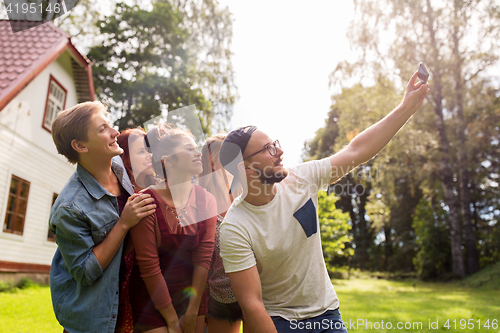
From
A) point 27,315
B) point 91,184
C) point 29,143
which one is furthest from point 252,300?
point 29,143

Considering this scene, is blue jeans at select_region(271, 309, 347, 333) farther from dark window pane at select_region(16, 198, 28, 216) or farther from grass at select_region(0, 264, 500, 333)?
dark window pane at select_region(16, 198, 28, 216)

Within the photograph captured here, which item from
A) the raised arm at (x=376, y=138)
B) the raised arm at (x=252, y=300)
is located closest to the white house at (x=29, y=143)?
the raised arm at (x=252, y=300)

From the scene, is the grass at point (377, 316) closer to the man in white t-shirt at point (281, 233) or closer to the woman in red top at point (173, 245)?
the woman in red top at point (173, 245)

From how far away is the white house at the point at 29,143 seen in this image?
33.9 ft

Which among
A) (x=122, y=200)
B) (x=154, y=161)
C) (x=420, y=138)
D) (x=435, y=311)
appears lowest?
(x=435, y=311)

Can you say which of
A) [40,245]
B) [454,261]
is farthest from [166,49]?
[454,261]

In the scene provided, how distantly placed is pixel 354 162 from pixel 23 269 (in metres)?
11.6

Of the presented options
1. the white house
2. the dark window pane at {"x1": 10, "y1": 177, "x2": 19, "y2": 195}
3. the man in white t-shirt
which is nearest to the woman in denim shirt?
the man in white t-shirt

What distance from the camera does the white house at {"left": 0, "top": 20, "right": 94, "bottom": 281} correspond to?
10.3 metres

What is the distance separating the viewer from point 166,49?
894 inches

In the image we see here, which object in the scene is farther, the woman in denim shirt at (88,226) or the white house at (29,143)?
the white house at (29,143)

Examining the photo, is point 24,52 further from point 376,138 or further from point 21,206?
point 376,138

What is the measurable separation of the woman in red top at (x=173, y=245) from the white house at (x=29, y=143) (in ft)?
28.6

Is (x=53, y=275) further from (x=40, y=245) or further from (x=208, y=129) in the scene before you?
(x=208, y=129)
